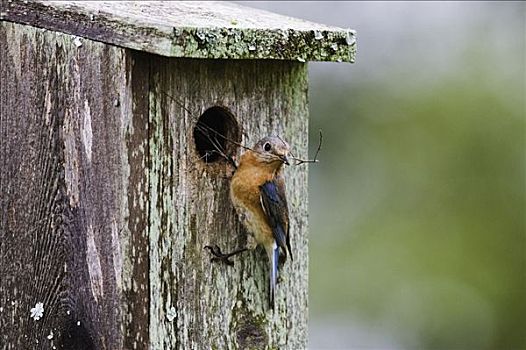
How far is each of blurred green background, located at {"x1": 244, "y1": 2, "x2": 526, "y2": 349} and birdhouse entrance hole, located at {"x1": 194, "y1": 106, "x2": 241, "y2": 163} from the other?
10.8ft

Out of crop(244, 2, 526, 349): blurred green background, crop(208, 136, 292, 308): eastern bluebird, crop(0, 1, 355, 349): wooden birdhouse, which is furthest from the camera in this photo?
crop(244, 2, 526, 349): blurred green background

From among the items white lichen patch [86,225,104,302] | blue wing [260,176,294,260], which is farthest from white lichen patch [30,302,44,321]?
blue wing [260,176,294,260]

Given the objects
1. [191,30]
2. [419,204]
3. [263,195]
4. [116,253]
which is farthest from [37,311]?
[419,204]

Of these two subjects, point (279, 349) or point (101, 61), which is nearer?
point (101, 61)

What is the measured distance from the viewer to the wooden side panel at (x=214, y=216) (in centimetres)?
272

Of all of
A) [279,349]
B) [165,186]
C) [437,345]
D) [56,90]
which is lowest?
[437,345]

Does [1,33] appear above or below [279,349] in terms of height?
above

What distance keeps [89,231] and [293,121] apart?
582 mm

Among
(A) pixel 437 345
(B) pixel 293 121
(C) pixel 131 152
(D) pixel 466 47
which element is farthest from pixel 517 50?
(C) pixel 131 152

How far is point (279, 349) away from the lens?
119 inches

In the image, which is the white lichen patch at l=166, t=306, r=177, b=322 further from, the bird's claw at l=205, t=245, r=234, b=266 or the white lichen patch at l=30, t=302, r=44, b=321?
the white lichen patch at l=30, t=302, r=44, b=321

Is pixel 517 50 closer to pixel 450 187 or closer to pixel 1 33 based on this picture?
pixel 450 187

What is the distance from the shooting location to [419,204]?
626 centimetres

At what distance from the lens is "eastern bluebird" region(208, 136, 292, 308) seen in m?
2.79
